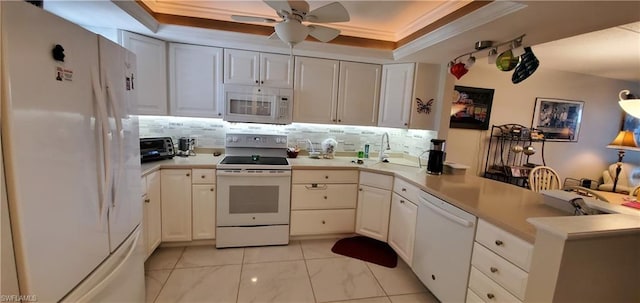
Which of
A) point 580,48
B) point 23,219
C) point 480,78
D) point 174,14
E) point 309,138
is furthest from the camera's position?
point 480,78

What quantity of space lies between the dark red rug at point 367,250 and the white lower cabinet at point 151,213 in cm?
172

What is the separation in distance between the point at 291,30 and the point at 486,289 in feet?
6.53

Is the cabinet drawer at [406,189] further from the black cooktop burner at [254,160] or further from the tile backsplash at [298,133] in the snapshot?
the black cooktop burner at [254,160]

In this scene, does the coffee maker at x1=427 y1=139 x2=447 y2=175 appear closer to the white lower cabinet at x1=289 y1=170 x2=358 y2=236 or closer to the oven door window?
the white lower cabinet at x1=289 y1=170 x2=358 y2=236

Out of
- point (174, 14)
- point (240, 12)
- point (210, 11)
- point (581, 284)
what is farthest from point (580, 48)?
point (174, 14)

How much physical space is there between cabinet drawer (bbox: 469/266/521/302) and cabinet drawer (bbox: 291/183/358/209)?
4.76 feet

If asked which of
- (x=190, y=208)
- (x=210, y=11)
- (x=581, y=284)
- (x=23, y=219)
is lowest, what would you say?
(x=190, y=208)

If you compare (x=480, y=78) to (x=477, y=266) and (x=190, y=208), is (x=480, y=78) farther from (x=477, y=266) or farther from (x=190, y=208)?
(x=190, y=208)

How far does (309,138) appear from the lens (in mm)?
3393

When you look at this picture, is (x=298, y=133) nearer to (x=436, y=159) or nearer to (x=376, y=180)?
(x=376, y=180)

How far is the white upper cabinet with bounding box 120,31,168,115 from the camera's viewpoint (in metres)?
2.45

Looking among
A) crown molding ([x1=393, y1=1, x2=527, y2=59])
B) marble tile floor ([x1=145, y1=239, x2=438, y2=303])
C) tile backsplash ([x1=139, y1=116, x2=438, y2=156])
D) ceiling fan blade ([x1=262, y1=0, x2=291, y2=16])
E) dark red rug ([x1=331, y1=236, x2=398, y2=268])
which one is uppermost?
crown molding ([x1=393, y1=1, x2=527, y2=59])

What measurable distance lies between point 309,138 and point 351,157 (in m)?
0.63

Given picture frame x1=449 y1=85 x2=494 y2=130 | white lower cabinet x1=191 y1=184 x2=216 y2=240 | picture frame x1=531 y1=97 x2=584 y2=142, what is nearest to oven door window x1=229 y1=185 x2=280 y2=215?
white lower cabinet x1=191 y1=184 x2=216 y2=240
